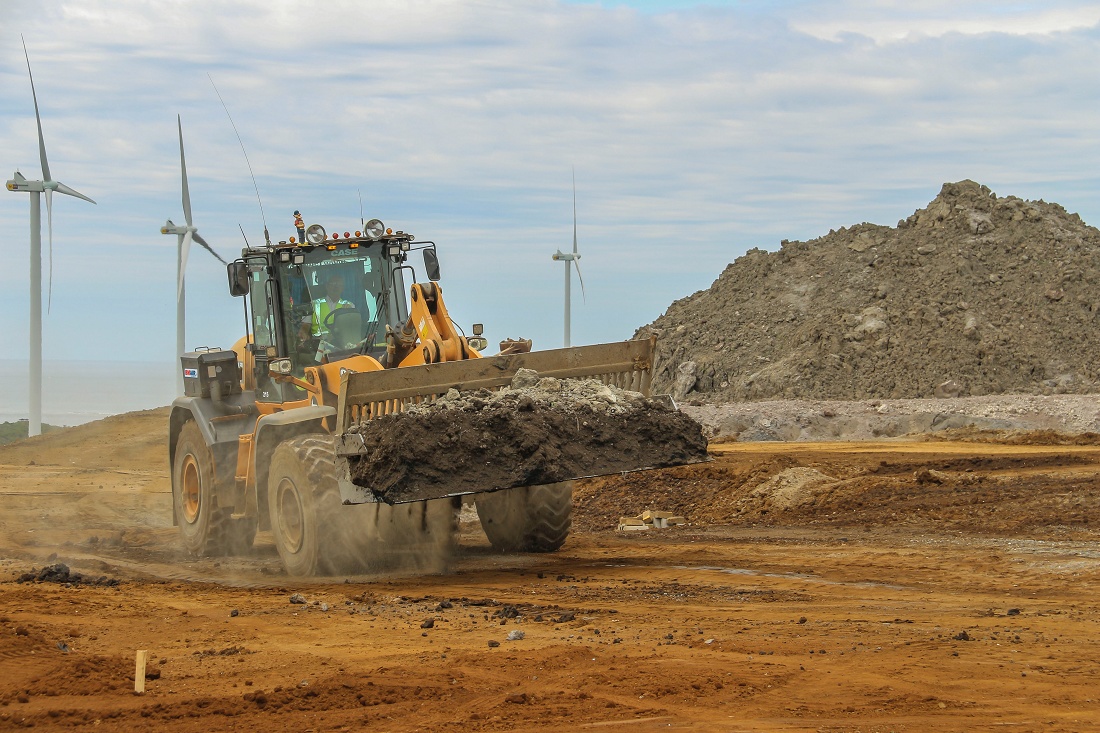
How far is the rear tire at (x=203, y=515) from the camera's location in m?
12.7

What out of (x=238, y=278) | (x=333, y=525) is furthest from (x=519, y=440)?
(x=238, y=278)

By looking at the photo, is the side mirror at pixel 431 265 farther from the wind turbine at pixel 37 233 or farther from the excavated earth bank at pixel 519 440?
the wind turbine at pixel 37 233

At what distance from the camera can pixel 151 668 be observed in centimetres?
688

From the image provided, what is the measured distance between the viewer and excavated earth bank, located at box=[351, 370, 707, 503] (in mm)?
9375

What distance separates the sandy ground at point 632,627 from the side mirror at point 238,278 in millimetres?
2706

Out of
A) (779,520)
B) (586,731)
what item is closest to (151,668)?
(586,731)

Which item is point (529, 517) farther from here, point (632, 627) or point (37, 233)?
point (37, 233)

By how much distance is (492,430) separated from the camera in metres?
9.73

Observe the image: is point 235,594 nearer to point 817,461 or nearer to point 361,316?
point 361,316

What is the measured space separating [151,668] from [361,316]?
18.4 feet

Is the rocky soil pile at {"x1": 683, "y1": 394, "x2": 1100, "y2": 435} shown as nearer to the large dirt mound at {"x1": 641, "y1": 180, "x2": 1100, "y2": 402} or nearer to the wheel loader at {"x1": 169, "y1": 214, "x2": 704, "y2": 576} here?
the large dirt mound at {"x1": 641, "y1": 180, "x2": 1100, "y2": 402}

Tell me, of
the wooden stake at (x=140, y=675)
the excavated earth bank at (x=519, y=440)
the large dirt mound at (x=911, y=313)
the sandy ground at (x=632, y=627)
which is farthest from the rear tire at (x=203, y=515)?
the large dirt mound at (x=911, y=313)

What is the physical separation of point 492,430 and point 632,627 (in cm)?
237

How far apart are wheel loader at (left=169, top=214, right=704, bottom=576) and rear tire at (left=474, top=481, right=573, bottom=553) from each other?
0.04ft
